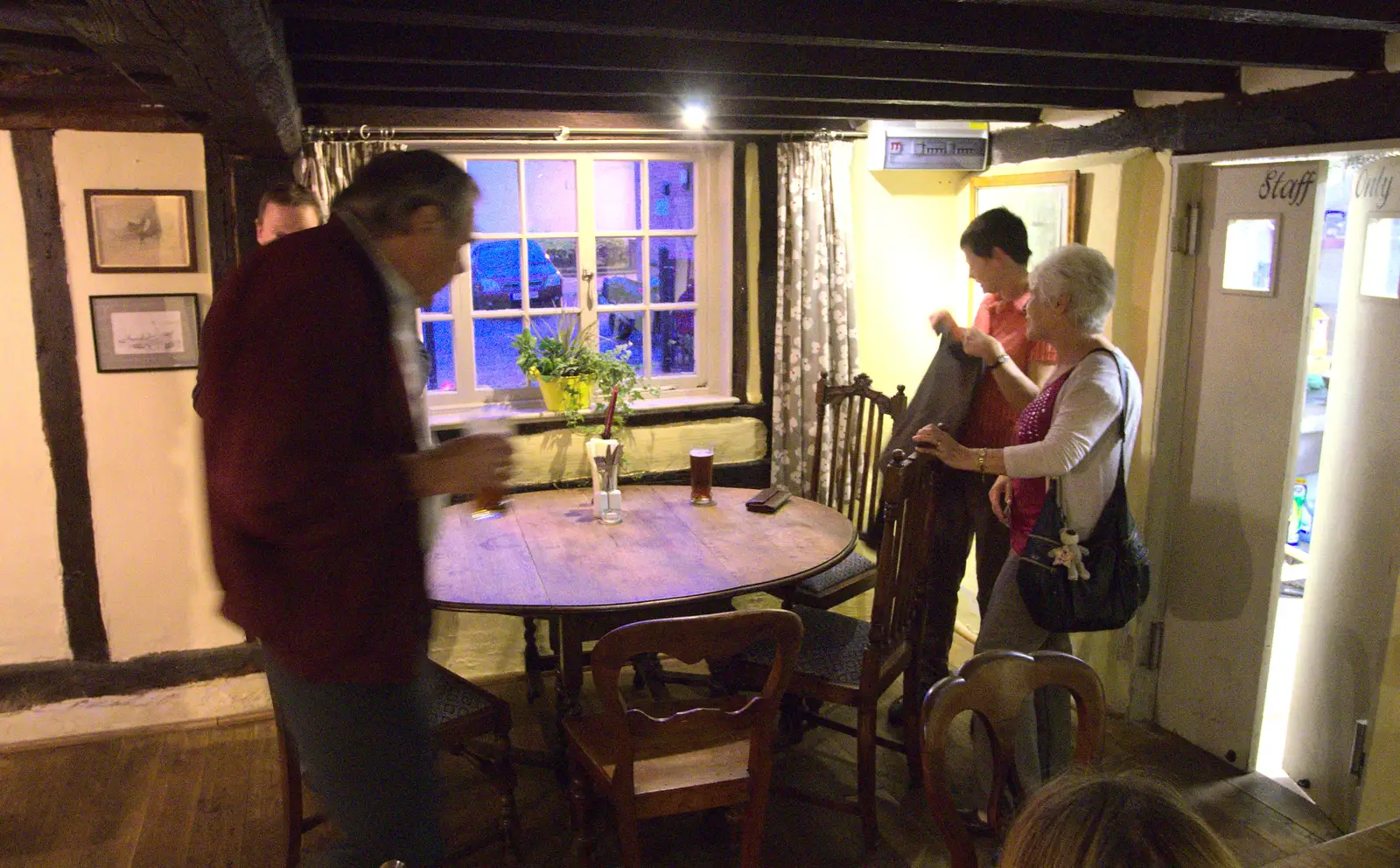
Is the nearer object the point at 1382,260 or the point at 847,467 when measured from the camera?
the point at 1382,260

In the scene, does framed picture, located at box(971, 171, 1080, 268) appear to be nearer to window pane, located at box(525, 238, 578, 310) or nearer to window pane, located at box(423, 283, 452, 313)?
window pane, located at box(525, 238, 578, 310)

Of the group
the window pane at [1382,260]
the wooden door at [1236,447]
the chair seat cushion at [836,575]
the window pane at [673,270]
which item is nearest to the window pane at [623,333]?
the window pane at [673,270]

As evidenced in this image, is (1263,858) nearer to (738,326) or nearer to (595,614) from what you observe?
(595,614)

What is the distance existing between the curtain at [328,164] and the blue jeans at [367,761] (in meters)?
2.25

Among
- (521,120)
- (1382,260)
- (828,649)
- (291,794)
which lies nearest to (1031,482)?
(828,649)

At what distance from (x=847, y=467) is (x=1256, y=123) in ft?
5.60

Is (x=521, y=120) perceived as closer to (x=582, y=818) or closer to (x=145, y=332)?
(x=145, y=332)

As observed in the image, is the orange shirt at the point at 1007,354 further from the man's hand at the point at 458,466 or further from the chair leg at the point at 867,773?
the man's hand at the point at 458,466

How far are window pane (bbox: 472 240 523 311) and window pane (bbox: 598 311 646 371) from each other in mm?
373

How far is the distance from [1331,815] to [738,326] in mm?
2519

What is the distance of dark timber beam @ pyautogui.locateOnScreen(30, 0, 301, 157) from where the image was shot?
1539 mm

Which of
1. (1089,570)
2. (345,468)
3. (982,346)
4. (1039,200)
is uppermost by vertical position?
(1039,200)

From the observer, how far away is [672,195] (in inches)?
165

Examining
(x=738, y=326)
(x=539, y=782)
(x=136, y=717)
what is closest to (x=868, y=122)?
(x=738, y=326)
